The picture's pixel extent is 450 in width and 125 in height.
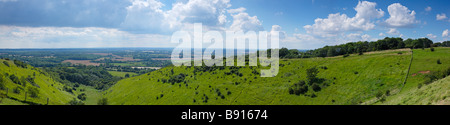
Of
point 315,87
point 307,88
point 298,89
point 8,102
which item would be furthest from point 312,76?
point 8,102

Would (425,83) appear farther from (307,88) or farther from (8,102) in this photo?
(8,102)

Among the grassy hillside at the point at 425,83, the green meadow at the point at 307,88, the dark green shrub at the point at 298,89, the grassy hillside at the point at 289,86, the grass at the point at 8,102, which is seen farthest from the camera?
the dark green shrub at the point at 298,89

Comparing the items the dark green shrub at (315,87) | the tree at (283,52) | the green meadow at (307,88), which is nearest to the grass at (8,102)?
the green meadow at (307,88)

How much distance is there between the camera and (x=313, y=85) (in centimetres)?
7088

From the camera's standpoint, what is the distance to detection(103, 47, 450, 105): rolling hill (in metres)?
58.7

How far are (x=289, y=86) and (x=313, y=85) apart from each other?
810 cm

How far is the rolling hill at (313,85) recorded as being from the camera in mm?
58719

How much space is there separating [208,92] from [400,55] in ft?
250

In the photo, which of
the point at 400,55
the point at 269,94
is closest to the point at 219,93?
the point at 269,94

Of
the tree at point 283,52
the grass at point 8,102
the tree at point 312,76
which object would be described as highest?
the tree at point 283,52

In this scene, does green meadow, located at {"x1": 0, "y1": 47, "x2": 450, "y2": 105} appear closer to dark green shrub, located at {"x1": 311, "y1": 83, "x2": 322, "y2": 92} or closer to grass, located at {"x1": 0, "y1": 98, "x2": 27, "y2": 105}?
grass, located at {"x1": 0, "y1": 98, "x2": 27, "y2": 105}

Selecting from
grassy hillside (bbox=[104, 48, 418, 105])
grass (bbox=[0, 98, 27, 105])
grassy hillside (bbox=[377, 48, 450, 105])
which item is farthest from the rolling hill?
grass (bbox=[0, 98, 27, 105])

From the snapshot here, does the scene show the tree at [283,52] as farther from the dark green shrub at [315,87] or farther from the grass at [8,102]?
the grass at [8,102]
